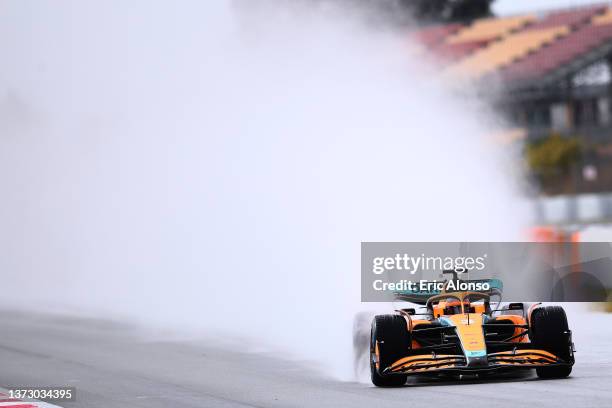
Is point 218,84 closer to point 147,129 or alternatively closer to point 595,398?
point 147,129

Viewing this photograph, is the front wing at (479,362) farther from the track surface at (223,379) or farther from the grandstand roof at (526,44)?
the grandstand roof at (526,44)

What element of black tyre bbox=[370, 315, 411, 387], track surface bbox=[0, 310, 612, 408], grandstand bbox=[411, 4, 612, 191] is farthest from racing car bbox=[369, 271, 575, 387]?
grandstand bbox=[411, 4, 612, 191]

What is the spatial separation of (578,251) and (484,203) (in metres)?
6.93

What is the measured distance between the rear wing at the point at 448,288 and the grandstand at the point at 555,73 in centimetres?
3954

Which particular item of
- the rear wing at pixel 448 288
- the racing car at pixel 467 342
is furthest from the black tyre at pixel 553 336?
the rear wing at pixel 448 288

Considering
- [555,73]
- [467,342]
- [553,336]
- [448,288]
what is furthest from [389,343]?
[555,73]

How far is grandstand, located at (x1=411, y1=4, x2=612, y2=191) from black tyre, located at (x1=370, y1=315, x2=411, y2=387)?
40454 millimetres

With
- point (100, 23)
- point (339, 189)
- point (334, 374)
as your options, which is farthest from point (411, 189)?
point (334, 374)

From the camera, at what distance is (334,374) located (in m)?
12.6

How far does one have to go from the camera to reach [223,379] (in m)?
12.4

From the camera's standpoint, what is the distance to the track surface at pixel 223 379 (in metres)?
10.3

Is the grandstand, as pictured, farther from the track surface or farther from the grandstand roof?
the track surface

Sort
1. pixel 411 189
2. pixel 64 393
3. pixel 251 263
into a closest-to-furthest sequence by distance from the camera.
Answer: pixel 64 393, pixel 251 263, pixel 411 189

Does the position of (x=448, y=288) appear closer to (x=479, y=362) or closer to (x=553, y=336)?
(x=553, y=336)
